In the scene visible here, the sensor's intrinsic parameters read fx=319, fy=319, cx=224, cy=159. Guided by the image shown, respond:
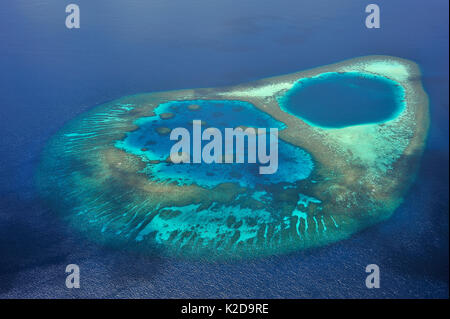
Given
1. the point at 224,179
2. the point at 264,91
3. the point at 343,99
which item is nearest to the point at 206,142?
the point at 224,179

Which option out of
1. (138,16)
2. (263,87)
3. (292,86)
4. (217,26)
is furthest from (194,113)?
(138,16)

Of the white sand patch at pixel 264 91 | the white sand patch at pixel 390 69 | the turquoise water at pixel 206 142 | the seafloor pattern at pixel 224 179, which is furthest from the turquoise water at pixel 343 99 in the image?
the turquoise water at pixel 206 142

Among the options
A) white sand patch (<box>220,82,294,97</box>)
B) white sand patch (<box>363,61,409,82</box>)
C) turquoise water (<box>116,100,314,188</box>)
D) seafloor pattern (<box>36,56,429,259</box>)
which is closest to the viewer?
seafloor pattern (<box>36,56,429,259</box>)

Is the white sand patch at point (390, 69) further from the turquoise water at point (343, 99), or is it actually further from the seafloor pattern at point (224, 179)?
the seafloor pattern at point (224, 179)

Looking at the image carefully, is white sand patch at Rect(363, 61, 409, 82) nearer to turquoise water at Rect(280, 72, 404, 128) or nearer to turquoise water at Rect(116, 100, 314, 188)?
turquoise water at Rect(280, 72, 404, 128)

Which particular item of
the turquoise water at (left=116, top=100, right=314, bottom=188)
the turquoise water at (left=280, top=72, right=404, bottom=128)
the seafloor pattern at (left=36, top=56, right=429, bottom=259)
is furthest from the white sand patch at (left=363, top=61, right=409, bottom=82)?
the turquoise water at (left=116, top=100, right=314, bottom=188)

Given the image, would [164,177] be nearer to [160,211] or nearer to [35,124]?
[160,211]
